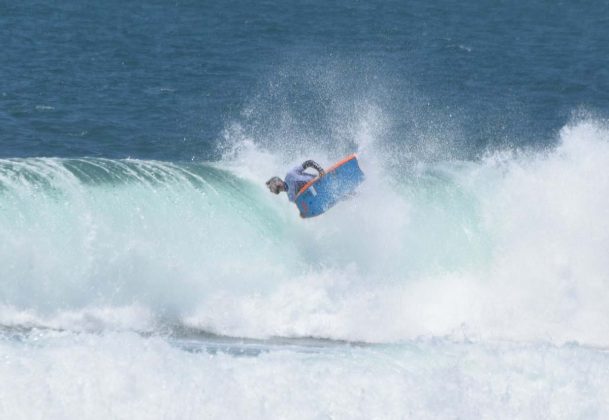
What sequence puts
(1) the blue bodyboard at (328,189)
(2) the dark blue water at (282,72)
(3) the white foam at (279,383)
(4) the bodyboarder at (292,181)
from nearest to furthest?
(3) the white foam at (279,383), (4) the bodyboarder at (292,181), (1) the blue bodyboard at (328,189), (2) the dark blue water at (282,72)

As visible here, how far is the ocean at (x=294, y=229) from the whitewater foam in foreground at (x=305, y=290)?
5 cm

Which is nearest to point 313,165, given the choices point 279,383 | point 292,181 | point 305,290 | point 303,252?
point 292,181

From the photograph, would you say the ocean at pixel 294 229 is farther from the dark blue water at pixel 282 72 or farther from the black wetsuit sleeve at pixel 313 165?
the black wetsuit sleeve at pixel 313 165

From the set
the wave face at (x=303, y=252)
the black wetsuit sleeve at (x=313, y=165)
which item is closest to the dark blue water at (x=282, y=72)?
the wave face at (x=303, y=252)

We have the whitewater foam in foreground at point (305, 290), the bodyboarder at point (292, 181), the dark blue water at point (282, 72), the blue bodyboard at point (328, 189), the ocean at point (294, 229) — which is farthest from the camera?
the dark blue water at point (282, 72)

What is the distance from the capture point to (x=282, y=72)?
47.4 metres

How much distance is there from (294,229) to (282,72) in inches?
759

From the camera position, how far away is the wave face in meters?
26.3

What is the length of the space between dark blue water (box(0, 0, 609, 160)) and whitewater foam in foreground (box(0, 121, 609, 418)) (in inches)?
285

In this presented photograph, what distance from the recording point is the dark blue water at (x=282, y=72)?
40.0m

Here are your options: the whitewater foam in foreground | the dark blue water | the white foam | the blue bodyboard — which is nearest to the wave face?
the whitewater foam in foreground

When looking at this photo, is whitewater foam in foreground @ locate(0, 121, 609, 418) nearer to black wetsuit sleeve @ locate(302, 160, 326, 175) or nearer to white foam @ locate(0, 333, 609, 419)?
white foam @ locate(0, 333, 609, 419)

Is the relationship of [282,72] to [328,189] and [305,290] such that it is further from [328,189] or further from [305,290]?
A: [305,290]

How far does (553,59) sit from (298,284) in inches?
1086
